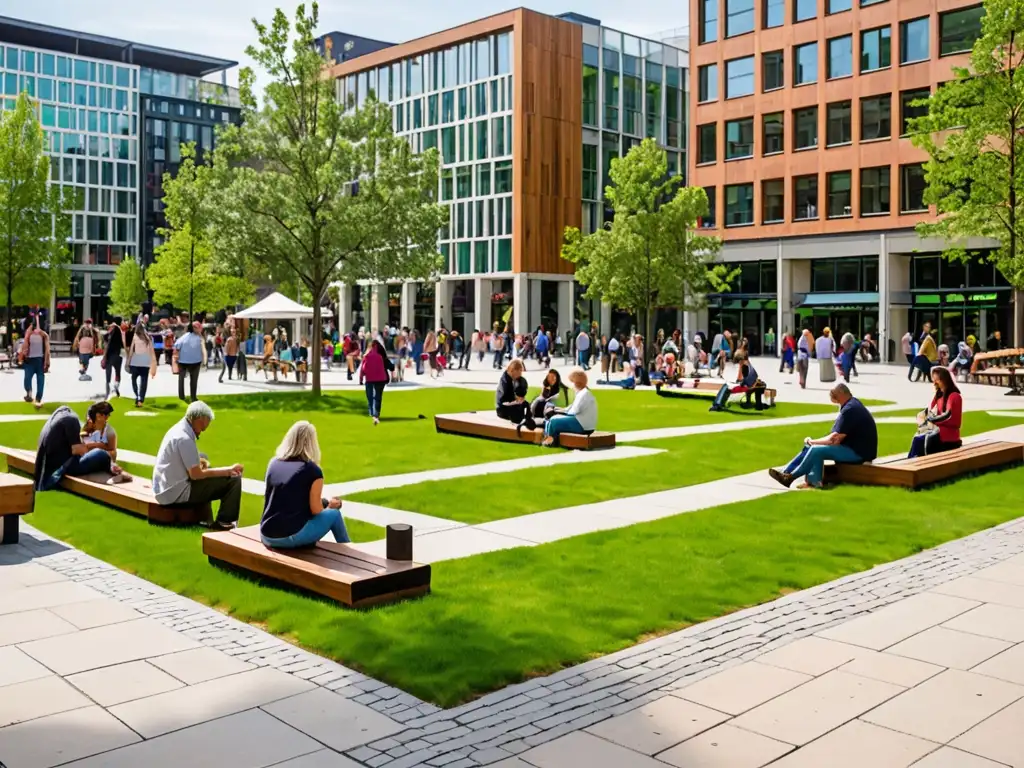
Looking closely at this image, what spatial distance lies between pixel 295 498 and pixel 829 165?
52.2 m

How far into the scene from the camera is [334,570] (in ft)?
26.1

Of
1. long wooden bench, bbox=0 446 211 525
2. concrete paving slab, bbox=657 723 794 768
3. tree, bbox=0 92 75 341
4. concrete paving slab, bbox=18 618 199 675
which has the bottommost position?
concrete paving slab, bbox=657 723 794 768

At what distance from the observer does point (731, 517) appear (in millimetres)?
11539

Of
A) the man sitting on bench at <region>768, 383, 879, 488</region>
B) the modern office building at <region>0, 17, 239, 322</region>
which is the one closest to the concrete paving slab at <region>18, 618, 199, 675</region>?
the man sitting on bench at <region>768, 383, 879, 488</region>

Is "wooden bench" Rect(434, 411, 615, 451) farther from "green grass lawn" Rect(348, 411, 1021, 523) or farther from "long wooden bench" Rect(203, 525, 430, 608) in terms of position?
"long wooden bench" Rect(203, 525, 430, 608)

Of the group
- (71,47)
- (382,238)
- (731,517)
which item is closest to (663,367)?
(382,238)

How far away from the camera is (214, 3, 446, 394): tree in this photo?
2772 centimetres

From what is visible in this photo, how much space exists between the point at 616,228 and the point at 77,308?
79162 mm

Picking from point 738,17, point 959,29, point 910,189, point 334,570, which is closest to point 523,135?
point 738,17

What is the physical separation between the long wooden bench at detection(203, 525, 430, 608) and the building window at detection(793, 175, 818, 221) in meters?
52.2

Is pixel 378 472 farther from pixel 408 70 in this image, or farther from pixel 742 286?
pixel 408 70

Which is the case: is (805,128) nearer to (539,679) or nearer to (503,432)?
(503,432)

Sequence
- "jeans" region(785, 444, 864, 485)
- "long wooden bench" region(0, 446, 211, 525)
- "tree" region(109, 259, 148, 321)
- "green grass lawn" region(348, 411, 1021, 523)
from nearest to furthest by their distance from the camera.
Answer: "long wooden bench" region(0, 446, 211, 525) → "green grass lawn" region(348, 411, 1021, 523) → "jeans" region(785, 444, 864, 485) → "tree" region(109, 259, 148, 321)

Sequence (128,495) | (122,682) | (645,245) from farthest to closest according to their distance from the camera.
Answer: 1. (645,245)
2. (128,495)
3. (122,682)
